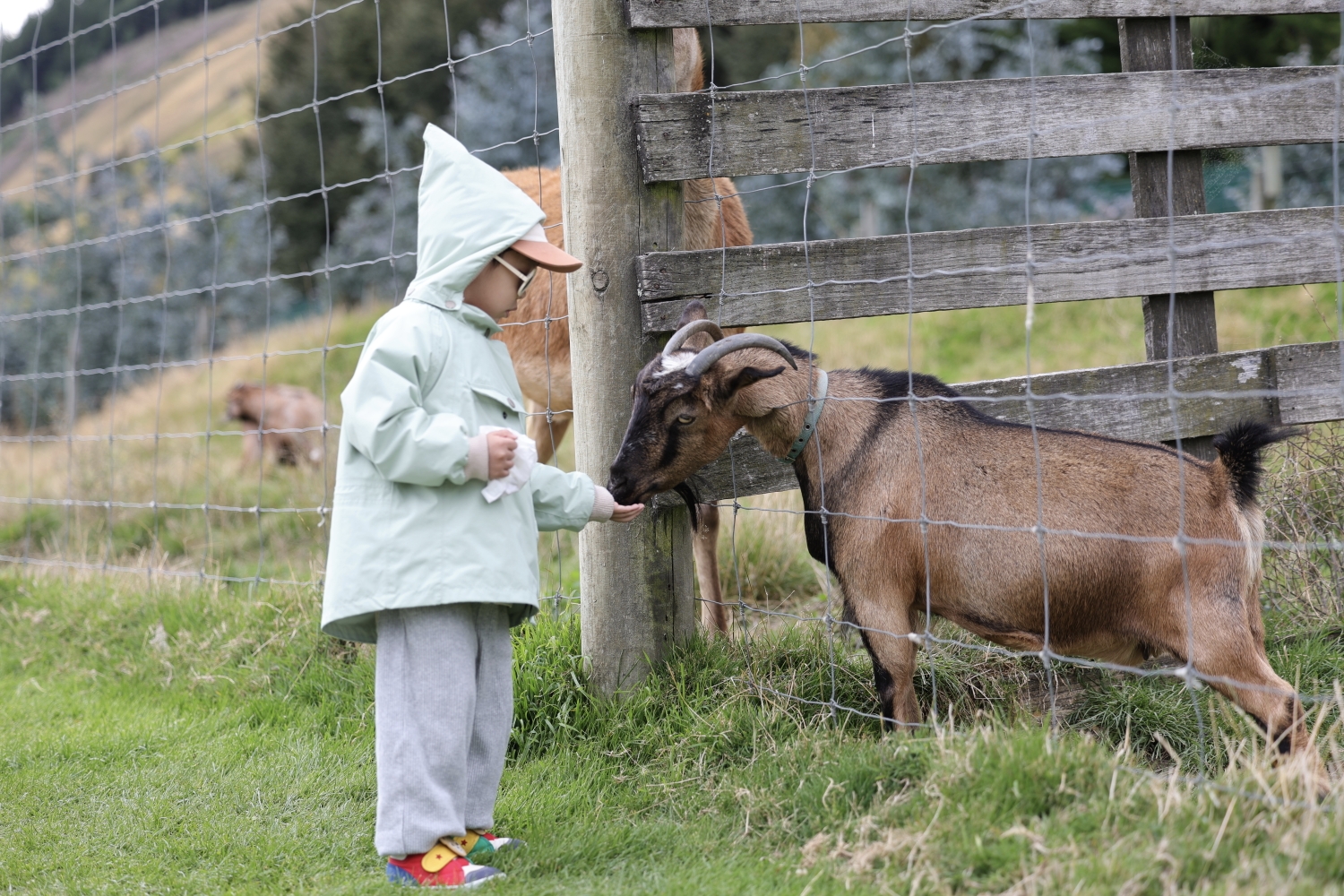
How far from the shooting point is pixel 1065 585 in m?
3.50

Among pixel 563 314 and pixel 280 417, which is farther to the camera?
pixel 280 417

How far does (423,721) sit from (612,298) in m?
1.55

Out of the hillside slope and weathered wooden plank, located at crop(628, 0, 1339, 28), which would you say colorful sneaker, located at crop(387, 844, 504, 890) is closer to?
weathered wooden plank, located at crop(628, 0, 1339, 28)

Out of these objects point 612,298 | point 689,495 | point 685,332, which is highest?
point 612,298

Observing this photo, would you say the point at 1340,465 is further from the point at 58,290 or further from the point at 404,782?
the point at 58,290

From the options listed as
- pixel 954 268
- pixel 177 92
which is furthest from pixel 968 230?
pixel 177 92

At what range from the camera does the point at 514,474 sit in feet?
10.4

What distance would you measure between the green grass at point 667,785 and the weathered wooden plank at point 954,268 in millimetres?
1216

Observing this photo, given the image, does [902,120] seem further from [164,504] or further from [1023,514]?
[164,504]

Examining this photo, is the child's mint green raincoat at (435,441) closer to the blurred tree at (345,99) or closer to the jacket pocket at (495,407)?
the jacket pocket at (495,407)

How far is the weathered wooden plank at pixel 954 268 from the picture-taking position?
3.87m

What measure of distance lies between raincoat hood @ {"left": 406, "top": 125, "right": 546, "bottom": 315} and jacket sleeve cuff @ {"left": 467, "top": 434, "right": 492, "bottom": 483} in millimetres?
435

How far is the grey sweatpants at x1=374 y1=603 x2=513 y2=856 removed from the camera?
3.15 meters

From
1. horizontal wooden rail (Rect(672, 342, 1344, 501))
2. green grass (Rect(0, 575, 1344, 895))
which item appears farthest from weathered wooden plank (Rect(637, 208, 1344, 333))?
green grass (Rect(0, 575, 1344, 895))
